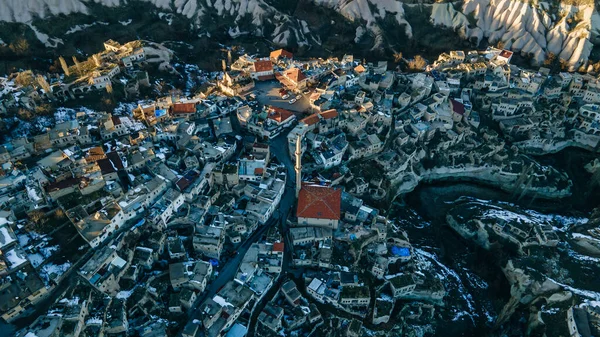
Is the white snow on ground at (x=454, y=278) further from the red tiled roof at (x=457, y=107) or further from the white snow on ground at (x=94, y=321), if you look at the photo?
the white snow on ground at (x=94, y=321)

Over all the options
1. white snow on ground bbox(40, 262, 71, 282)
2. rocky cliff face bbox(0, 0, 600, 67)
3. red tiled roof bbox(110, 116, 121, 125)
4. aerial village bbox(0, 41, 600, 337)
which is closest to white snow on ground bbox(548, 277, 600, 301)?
aerial village bbox(0, 41, 600, 337)

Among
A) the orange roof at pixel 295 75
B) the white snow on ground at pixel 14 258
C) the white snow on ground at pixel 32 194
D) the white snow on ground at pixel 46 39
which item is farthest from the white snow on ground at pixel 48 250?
the white snow on ground at pixel 46 39

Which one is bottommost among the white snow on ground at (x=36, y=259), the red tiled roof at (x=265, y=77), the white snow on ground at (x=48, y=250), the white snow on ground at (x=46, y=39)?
the white snow on ground at (x=36, y=259)

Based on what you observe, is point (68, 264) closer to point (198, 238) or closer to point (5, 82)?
point (198, 238)

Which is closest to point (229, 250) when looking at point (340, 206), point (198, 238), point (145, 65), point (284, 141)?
point (198, 238)

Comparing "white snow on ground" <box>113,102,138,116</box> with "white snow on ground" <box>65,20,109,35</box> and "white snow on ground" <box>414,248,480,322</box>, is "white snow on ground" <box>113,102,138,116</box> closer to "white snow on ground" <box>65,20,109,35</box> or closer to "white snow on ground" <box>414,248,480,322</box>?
"white snow on ground" <box>65,20,109,35</box>

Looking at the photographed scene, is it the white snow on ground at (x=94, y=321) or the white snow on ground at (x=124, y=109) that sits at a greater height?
the white snow on ground at (x=124, y=109)

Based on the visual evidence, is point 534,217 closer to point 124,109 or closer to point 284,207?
point 284,207
